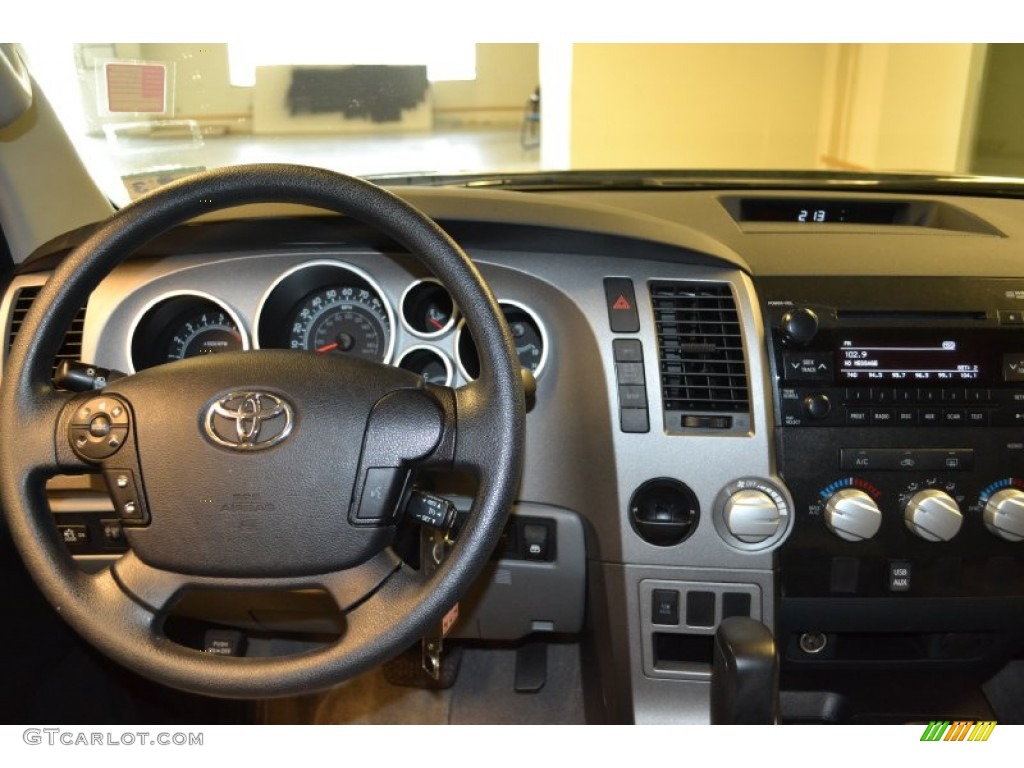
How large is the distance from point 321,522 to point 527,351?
0.45 m

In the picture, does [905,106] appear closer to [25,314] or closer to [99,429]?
[25,314]

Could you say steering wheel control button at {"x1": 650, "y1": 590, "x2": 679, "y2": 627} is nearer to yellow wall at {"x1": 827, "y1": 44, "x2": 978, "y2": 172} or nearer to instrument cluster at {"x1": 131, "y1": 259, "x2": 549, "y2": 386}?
instrument cluster at {"x1": 131, "y1": 259, "x2": 549, "y2": 386}

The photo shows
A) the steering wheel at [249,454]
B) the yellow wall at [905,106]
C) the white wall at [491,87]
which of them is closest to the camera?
the steering wheel at [249,454]

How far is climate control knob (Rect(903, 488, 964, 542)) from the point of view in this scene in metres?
1.13

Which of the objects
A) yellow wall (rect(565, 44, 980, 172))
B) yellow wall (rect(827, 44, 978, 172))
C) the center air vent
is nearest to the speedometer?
the center air vent

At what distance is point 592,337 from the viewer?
1144mm

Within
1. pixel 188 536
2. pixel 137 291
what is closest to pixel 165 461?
pixel 188 536

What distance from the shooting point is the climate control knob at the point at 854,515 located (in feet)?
3.74

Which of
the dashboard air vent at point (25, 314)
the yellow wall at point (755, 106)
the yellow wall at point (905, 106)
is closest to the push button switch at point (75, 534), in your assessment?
the dashboard air vent at point (25, 314)

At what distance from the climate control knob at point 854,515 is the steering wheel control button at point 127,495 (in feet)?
2.80

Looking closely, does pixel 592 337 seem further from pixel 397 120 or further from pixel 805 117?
pixel 805 117
